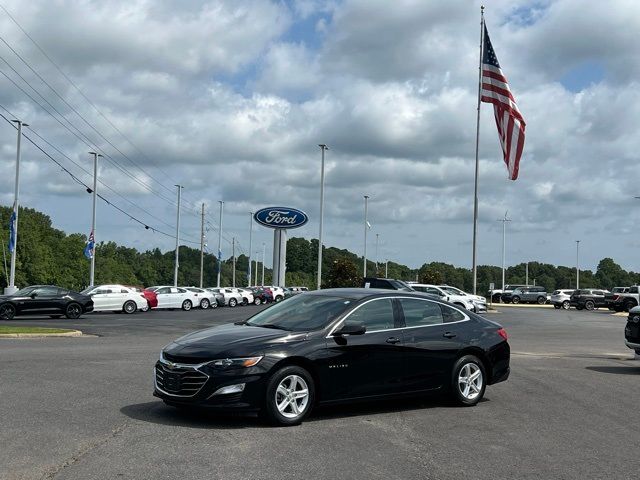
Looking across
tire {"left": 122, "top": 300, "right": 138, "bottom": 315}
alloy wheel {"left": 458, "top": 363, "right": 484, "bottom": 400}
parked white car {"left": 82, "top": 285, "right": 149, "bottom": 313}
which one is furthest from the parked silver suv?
alloy wheel {"left": 458, "top": 363, "right": 484, "bottom": 400}

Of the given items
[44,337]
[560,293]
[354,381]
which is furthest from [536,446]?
[560,293]

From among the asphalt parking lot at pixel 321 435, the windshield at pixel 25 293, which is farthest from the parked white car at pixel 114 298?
the asphalt parking lot at pixel 321 435

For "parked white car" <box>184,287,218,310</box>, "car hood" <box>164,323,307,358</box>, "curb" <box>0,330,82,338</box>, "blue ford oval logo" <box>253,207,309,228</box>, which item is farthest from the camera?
"blue ford oval logo" <box>253,207,309,228</box>

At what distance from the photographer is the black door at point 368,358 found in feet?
29.7

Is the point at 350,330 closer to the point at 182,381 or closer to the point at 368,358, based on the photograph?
the point at 368,358

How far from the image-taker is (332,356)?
29.6ft

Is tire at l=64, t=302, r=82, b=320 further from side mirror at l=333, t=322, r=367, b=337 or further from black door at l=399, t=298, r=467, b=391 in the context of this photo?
side mirror at l=333, t=322, r=367, b=337

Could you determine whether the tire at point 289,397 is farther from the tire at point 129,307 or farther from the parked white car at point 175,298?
the parked white car at point 175,298

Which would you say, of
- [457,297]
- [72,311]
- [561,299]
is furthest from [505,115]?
[561,299]

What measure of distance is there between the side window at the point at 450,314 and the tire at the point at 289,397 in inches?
96.4

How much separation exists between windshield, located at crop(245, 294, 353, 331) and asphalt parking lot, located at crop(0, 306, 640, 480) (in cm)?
111

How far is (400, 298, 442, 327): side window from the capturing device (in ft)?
32.9

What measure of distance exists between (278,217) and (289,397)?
63591mm

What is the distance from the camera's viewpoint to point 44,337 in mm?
21234
